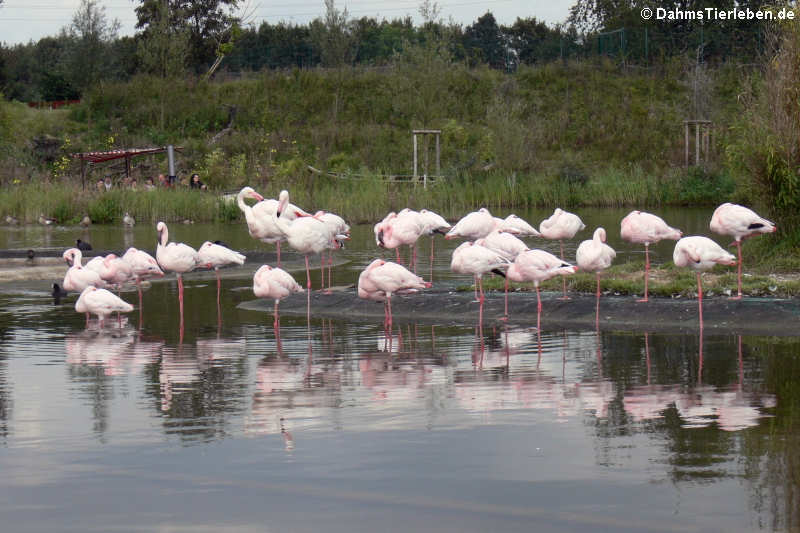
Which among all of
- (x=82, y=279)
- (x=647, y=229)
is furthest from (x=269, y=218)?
(x=647, y=229)

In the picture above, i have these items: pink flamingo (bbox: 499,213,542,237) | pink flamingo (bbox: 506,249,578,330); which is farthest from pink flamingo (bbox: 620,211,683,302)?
pink flamingo (bbox: 506,249,578,330)

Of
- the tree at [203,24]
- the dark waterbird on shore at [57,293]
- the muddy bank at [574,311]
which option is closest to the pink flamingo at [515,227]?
Result: the muddy bank at [574,311]

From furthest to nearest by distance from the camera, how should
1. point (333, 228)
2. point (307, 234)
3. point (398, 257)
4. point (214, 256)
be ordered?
point (333, 228), point (214, 256), point (398, 257), point (307, 234)

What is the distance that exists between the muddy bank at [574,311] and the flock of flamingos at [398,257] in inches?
10.3

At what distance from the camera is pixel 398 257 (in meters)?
17.8

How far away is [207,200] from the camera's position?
38844mm

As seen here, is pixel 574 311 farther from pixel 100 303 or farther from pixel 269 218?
pixel 100 303

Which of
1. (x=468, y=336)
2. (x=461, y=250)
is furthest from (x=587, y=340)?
(x=461, y=250)

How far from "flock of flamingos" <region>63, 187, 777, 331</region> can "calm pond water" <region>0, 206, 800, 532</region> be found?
771 millimetres

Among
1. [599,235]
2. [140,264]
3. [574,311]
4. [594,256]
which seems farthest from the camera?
[140,264]

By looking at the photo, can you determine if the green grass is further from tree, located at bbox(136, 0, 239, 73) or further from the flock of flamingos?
tree, located at bbox(136, 0, 239, 73)

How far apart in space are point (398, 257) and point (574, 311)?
3.69m

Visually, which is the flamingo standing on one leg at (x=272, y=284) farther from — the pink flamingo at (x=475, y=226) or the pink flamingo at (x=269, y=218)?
the pink flamingo at (x=475, y=226)

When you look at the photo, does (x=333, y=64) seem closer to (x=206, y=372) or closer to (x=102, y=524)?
(x=206, y=372)
